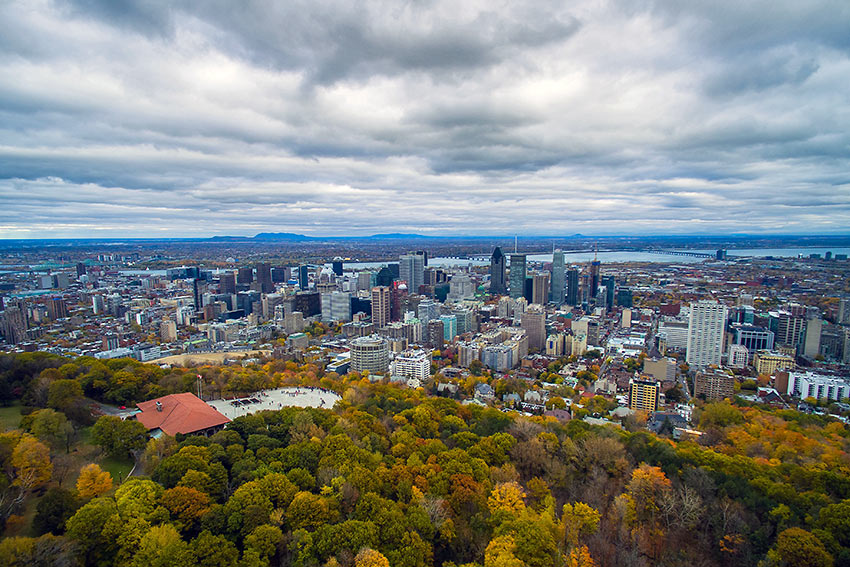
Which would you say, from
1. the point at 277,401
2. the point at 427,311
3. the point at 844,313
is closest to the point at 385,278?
the point at 427,311

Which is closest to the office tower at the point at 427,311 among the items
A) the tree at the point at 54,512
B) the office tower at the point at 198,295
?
the office tower at the point at 198,295

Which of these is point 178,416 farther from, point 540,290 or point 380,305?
point 540,290

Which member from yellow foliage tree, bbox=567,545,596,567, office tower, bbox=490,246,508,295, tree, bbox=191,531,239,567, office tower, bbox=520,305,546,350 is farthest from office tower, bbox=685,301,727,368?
office tower, bbox=490,246,508,295

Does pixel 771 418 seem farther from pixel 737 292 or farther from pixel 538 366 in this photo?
pixel 737 292

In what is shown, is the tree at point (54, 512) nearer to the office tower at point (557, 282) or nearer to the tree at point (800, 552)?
the tree at point (800, 552)

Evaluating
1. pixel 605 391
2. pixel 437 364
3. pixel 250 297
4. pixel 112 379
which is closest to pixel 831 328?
pixel 605 391
